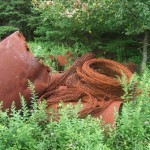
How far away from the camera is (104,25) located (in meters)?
6.94

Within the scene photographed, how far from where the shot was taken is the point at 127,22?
5.89 m

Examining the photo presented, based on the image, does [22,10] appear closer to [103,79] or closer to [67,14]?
[67,14]

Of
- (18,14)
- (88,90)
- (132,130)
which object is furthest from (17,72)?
(18,14)

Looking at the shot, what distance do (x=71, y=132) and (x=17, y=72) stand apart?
4.10ft

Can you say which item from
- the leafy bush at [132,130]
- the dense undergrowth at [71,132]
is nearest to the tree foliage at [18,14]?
the dense undergrowth at [71,132]

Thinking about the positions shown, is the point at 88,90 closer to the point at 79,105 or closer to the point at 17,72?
the point at 79,105

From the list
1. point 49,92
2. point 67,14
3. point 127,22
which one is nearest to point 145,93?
point 49,92

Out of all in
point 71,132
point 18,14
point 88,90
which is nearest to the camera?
point 71,132

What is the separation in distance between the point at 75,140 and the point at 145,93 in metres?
1.03

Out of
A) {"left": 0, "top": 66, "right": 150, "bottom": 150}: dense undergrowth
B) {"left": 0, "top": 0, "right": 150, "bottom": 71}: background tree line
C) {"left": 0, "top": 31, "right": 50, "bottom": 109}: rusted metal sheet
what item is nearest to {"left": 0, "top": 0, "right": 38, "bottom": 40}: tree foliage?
{"left": 0, "top": 0, "right": 150, "bottom": 71}: background tree line

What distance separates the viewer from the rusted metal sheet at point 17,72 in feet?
13.3

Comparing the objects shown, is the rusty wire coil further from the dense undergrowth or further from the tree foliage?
the tree foliage

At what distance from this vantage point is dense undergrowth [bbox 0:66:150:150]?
3.18 metres

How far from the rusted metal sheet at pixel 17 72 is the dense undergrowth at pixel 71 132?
0.42m
